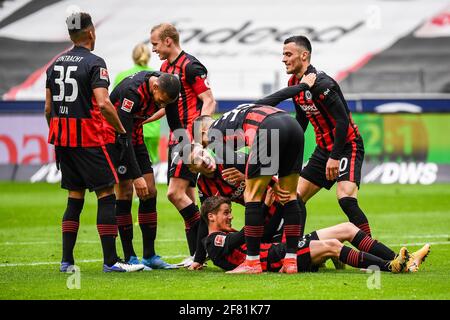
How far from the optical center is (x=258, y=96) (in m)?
26.1

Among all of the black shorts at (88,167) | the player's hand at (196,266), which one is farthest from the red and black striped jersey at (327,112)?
the black shorts at (88,167)

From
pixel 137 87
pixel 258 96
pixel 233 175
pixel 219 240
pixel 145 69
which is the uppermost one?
pixel 258 96

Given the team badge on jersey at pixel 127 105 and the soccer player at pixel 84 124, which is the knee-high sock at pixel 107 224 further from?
the team badge on jersey at pixel 127 105

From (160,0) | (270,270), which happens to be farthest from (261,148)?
(160,0)

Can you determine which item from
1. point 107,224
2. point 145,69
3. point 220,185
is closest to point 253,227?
point 220,185

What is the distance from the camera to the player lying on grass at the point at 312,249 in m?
8.31

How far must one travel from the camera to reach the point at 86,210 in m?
16.3

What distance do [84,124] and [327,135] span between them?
2.63 meters

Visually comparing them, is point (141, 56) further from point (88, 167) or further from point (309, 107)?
point (88, 167)

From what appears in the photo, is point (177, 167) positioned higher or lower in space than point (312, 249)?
higher

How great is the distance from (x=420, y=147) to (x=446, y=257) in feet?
32.9

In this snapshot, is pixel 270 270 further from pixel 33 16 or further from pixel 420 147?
pixel 33 16

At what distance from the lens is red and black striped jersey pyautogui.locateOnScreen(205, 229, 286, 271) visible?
8.60 metres

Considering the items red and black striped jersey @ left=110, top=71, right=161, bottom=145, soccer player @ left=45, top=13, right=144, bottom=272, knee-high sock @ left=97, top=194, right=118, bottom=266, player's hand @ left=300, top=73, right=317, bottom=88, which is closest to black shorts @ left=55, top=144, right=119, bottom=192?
soccer player @ left=45, top=13, right=144, bottom=272
